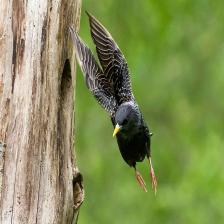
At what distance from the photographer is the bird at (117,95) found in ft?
24.3

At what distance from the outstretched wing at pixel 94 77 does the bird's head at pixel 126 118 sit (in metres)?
0.09

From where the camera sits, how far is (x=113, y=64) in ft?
24.8

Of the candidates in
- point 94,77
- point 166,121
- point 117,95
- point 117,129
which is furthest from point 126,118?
point 166,121

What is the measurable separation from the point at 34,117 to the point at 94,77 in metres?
0.60

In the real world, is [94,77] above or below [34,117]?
above

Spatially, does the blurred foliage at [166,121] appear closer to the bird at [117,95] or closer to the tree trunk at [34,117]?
the bird at [117,95]

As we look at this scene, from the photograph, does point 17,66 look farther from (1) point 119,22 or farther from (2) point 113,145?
(2) point 113,145

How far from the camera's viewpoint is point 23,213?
686 cm

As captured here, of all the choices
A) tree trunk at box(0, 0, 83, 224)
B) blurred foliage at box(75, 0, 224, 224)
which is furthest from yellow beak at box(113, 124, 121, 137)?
blurred foliage at box(75, 0, 224, 224)

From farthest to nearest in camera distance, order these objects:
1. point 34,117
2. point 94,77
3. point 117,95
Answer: point 117,95, point 94,77, point 34,117

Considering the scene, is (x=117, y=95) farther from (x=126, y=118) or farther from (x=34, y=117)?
(x=34, y=117)

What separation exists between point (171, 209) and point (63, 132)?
6.26 metres

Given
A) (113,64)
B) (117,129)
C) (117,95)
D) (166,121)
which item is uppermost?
(166,121)

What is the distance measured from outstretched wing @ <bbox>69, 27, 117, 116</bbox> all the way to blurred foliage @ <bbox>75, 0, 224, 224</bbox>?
4.31m
